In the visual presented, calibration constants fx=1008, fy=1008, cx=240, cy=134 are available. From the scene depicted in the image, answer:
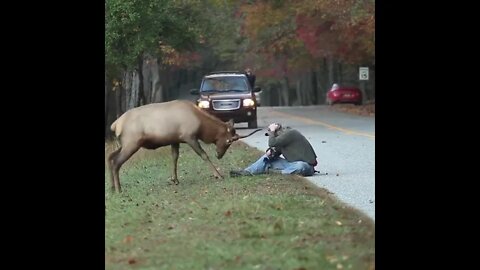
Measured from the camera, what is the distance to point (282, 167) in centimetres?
1455

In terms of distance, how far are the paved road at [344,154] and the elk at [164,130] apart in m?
1.55

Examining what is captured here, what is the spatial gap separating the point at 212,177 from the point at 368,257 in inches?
273

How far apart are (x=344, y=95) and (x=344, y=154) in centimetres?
2919

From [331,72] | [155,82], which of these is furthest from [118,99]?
[331,72]

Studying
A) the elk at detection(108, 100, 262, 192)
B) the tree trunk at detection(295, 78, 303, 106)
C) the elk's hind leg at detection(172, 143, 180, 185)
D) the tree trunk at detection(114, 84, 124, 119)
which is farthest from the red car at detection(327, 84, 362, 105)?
the elk's hind leg at detection(172, 143, 180, 185)

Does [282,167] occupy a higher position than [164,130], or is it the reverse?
[164,130]

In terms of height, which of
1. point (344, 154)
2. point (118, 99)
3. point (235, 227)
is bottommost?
point (344, 154)

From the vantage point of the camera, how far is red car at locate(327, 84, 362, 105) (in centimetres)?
4653

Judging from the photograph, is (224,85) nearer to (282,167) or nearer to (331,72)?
(282,167)
